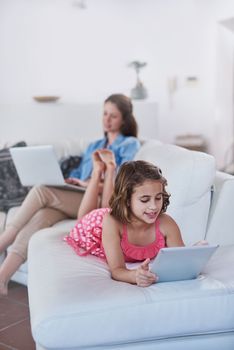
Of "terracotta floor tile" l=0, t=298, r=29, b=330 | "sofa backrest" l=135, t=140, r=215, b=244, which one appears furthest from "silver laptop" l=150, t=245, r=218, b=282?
"terracotta floor tile" l=0, t=298, r=29, b=330

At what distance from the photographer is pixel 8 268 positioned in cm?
259

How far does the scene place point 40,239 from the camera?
2.35 m

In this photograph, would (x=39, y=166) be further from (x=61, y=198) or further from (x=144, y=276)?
(x=144, y=276)

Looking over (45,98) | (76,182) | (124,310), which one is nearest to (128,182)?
(124,310)

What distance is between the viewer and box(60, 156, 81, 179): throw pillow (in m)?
3.48

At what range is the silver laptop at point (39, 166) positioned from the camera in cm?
283

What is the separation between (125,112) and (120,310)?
6.21 ft

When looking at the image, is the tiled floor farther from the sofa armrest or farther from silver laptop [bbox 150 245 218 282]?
the sofa armrest

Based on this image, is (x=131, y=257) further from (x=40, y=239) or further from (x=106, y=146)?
(x=106, y=146)

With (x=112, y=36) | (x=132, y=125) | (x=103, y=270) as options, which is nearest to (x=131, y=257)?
(x=103, y=270)

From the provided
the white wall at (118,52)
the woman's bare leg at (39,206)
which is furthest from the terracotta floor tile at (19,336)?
the white wall at (118,52)

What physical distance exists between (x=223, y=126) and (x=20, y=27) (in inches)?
89.5

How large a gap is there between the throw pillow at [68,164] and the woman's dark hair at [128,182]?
1541 mm

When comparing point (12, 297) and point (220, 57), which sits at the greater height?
point (220, 57)
